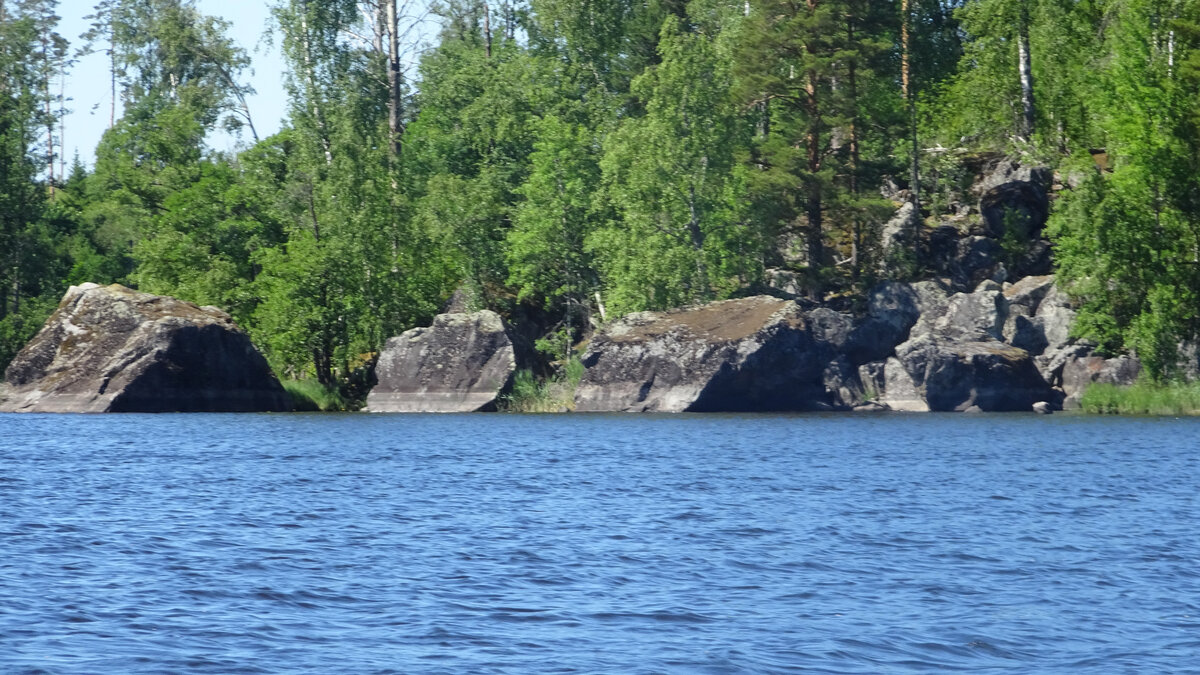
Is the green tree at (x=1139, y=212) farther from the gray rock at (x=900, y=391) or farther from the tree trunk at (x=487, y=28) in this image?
the tree trunk at (x=487, y=28)

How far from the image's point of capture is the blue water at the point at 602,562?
1287 cm

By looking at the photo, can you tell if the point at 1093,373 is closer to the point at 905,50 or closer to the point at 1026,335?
the point at 1026,335

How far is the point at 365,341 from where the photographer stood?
2584 inches

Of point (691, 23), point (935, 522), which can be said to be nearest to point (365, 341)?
→ point (691, 23)

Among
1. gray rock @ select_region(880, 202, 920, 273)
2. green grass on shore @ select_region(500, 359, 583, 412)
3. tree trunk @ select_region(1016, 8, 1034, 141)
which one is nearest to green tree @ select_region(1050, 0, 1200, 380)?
gray rock @ select_region(880, 202, 920, 273)

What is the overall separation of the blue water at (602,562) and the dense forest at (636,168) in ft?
82.1

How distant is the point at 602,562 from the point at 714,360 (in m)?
38.9

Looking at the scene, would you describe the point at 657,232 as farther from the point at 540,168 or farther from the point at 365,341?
A: the point at 365,341

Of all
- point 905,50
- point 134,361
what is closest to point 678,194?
point 905,50

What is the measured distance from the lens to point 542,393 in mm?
61906

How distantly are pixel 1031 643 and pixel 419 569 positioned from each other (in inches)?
305

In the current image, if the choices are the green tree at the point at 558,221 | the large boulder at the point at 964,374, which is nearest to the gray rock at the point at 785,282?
the large boulder at the point at 964,374

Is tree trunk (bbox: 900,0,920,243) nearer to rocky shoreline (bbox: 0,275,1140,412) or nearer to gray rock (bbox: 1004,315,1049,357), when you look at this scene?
rocky shoreline (bbox: 0,275,1140,412)

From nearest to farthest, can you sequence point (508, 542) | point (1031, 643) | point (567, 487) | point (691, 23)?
point (1031, 643) → point (508, 542) → point (567, 487) → point (691, 23)
